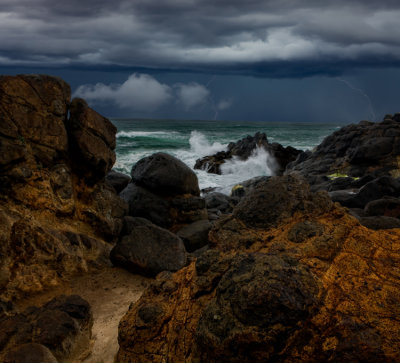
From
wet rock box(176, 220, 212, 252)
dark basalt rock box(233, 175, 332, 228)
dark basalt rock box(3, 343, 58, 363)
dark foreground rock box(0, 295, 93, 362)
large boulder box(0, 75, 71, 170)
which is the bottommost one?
wet rock box(176, 220, 212, 252)

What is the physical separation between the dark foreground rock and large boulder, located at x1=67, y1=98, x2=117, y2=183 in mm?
3432

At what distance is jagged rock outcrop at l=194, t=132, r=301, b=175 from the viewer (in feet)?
99.3

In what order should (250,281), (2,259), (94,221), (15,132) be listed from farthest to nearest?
1. (94,221)
2. (15,132)
3. (2,259)
4. (250,281)

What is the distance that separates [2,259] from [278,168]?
27.5 meters

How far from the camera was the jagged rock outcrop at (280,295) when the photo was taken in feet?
8.87

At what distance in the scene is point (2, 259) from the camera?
16.9 ft

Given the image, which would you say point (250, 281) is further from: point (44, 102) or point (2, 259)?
point (44, 102)

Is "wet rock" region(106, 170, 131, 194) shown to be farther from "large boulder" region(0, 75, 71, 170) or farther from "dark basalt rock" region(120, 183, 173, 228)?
"large boulder" region(0, 75, 71, 170)

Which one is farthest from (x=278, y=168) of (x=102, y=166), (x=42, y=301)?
(x=42, y=301)

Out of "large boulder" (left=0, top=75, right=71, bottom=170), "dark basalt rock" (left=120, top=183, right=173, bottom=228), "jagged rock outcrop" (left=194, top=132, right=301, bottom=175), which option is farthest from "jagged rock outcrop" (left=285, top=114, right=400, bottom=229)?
"large boulder" (left=0, top=75, right=71, bottom=170)

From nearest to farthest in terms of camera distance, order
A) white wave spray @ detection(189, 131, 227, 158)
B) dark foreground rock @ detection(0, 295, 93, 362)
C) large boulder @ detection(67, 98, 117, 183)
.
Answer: dark foreground rock @ detection(0, 295, 93, 362), large boulder @ detection(67, 98, 117, 183), white wave spray @ detection(189, 131, 227, 158)

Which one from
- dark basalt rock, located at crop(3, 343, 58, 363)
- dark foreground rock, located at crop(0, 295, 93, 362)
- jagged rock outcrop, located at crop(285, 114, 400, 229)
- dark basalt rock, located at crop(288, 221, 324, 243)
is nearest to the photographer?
dark basalt rock, located at crop(3, 343, 58, 363)

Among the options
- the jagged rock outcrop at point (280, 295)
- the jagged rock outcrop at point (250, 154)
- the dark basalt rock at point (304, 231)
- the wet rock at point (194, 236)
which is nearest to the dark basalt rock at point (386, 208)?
the wet rock at point (194, 236)

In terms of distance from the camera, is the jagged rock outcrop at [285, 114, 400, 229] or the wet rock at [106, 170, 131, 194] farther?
the jagged rock outcrop at [285, 114, 400, 229]
